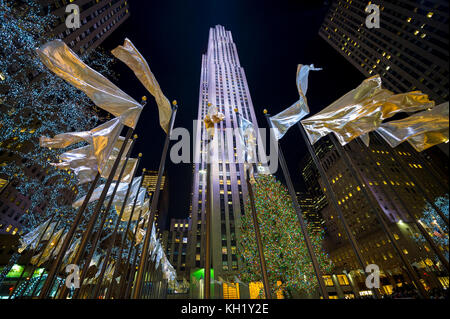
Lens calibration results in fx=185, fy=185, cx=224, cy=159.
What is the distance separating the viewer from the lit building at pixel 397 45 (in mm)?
40094

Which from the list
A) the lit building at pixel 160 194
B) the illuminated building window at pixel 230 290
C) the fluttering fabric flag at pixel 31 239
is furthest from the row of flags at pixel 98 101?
the lit building at pixel 160 194

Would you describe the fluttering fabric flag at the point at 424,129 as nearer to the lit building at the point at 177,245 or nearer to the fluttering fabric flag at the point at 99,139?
the fluttering fabric flag at the point at 99,139

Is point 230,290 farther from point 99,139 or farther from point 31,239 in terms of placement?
point 99,139

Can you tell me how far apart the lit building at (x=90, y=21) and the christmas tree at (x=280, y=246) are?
4711 cm

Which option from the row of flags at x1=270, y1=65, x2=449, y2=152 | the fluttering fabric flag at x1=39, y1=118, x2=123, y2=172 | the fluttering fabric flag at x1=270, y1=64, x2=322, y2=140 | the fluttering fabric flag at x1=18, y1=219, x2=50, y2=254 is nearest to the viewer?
the fluttering fabric flag at x1=39, y1=118, x2=123, y2=172

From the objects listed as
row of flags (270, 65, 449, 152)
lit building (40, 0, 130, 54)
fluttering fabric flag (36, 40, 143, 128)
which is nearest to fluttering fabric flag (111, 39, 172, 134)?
fluttering fabric flag (36, 40, 143, 128)

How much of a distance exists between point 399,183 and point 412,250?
68.5 ft

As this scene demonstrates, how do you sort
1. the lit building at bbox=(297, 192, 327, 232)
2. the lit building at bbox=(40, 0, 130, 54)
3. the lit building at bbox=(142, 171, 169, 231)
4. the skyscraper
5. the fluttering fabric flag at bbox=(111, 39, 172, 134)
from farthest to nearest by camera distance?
the lit building at bbox=(297, 192, 327, 232), the lit building at bbox=(142, 171, 169, 231), the lit building at bbox=(40, 0, 130, 54), the skyscraper, the fluttering fabric flag at bbox=(111, 39, 172, 134)

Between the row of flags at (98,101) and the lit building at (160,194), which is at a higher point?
the lit building at (160,194)

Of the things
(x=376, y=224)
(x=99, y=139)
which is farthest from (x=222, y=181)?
(x=376, y=224)

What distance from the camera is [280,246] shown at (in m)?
18.1

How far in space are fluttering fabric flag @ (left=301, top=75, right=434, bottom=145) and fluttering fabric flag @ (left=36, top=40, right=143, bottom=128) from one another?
23.8 ft

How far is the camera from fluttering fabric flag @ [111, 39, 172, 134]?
19.7 feet

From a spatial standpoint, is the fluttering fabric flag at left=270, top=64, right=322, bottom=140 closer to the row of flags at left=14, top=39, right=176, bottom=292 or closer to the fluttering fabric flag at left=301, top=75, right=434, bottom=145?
the fluttering fabric flag at left=301, top=75, right=434, bottom=145
